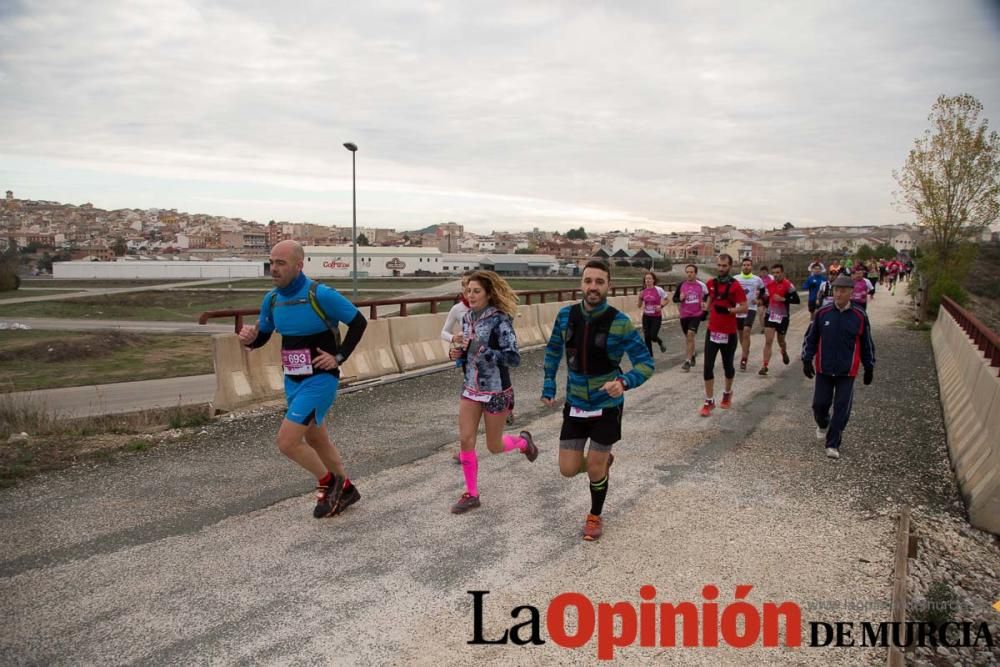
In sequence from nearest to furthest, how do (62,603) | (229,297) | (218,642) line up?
(218,642) < (62,603) < (229,297)

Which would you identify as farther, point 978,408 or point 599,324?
point 978,408

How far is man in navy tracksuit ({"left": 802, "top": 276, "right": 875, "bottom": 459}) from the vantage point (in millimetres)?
7262

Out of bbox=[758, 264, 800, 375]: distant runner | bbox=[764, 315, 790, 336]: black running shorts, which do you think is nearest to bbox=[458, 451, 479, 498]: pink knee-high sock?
bbox=[758, 264, 800, 375]: distant runner

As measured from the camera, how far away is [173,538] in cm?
489

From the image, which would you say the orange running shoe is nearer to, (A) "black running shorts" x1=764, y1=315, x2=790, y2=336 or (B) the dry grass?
(B) the dry grass

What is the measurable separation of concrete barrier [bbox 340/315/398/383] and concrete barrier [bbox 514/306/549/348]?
5.08 meters

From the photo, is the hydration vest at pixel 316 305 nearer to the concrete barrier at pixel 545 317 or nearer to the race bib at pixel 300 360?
the race bib at pixel 300 360

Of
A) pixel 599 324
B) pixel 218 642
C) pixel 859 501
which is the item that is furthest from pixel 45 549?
pixel 859 501

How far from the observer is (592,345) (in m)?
4.86

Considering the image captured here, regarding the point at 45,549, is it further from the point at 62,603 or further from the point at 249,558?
the point at 249,558

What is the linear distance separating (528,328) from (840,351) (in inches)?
406

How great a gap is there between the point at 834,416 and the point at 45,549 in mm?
7273

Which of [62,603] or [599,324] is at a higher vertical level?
[599,324]

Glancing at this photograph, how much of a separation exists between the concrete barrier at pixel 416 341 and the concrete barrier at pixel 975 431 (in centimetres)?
755
